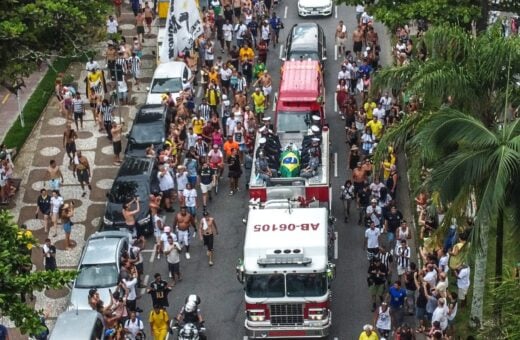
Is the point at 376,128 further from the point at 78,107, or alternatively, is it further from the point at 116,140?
the point at 78,107

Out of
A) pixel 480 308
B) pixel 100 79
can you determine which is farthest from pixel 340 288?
pixel 100 79

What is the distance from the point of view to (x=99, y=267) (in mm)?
28062

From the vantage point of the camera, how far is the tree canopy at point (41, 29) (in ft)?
95.8

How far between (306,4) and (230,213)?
1728cm

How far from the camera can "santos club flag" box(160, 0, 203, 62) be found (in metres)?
40.2

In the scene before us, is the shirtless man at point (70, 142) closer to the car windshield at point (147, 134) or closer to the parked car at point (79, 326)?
the car windshield at point (147, 134)

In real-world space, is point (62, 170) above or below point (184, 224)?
below

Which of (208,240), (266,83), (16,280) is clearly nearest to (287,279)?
(208,240)

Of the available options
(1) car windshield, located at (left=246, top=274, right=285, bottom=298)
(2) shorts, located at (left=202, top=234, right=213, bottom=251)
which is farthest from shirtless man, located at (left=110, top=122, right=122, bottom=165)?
(1) car windshield, located at (left=246, top=274, right=285, bottom=298)

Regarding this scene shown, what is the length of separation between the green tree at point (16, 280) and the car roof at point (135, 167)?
1413cm

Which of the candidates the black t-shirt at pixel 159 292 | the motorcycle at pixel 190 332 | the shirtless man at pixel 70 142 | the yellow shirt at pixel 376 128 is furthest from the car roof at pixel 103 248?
the yellow shirt at pixel 376 128

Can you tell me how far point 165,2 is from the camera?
1812 inches

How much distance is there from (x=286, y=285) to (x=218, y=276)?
4.54m

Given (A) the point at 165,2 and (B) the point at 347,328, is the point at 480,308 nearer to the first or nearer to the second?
(B) the point at 347,328
